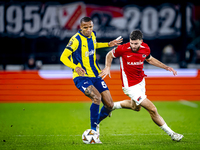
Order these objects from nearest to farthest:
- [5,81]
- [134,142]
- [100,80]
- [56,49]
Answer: [134,142]
[100,80]
[5,81]
[56,49]

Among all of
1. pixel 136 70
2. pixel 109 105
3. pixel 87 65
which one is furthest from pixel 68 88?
pixel 136 70

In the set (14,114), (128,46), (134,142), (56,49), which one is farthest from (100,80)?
(56,49)

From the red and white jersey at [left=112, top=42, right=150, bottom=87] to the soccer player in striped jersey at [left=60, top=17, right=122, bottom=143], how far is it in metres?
0.31

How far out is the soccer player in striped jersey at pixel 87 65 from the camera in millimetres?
5363

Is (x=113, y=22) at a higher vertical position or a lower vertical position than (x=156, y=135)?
higher

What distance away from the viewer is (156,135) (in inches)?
235

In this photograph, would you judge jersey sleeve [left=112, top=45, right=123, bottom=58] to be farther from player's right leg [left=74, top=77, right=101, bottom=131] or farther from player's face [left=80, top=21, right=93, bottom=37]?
player's right leg [left=74, top=77, right=101, bottom=131]

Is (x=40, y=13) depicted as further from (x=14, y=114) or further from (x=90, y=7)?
(x=14, y=114)

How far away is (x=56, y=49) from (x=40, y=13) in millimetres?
2157

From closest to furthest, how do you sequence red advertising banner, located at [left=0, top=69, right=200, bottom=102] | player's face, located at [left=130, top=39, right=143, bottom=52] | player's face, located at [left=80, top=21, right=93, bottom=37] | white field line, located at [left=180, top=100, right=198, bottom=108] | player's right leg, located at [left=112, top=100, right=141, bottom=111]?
player's face, located at [left=130, top=39, right=143, bottom=52] → player's face, located at [left=80, top=21, right=93, bottom=37] → player's right leg, located at [left=112, top=100, right=141, bottom=111] → white field line, located at [left=180, top=100, right=198, bottom=108] → red advertising banner, located at [left=0, top=69, right=200, bottom=102]

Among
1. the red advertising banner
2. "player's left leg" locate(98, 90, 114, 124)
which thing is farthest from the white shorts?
the red advertising banner

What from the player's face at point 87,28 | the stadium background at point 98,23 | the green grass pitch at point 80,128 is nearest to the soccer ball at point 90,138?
the green grass pitch at point 80,128

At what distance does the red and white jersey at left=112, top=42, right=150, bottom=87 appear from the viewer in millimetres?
5559

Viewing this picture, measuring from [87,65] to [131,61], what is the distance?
0.80 m
